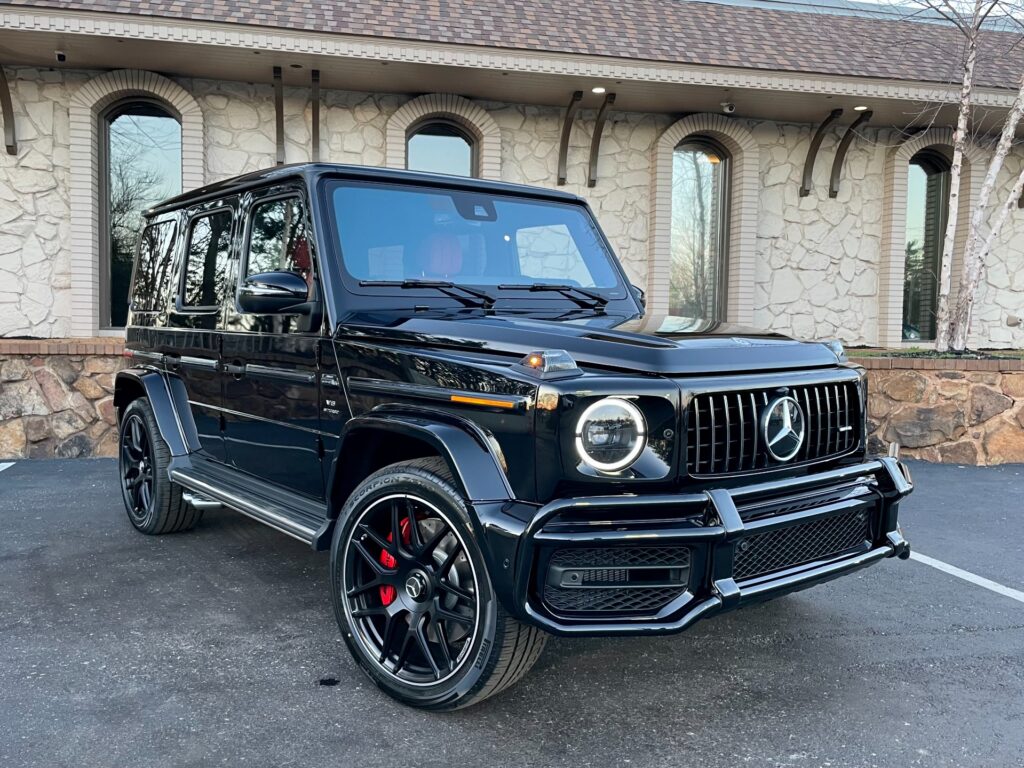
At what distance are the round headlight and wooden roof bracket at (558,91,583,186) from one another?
26.6 feet

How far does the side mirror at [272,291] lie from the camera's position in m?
3.32

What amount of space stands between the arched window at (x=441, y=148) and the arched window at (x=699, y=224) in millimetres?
2748

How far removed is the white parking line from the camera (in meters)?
4.28

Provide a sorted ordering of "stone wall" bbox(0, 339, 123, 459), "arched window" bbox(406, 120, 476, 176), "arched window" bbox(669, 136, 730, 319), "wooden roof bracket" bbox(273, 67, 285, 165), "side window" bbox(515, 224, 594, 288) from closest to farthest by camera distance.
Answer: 1. "side window" bbox(515, 224, 594, 288)
2. "stone wall" bbox(0, 339, 123, 459)
3. "wooden roof bracket" bbox(273, 67, 285, 165)
4. "arched window" bbox(406, 120, 476, 176)
5. "arched window" bbox(669, 136, 730, 319)

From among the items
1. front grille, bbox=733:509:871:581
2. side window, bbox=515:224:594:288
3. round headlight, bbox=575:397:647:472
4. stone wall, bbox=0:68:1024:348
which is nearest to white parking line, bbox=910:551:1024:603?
front grille, bbox=733:509:871:581

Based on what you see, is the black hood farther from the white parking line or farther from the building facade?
the building facade

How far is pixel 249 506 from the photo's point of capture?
12.2 ft

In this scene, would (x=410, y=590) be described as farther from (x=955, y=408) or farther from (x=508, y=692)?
(x=955, y=408)

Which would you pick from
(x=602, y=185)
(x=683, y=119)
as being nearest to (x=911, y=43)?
(x=683, y=119)

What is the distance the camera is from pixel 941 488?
6957 millimetres

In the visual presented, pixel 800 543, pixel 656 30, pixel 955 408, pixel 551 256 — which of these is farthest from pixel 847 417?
pixel 656 30

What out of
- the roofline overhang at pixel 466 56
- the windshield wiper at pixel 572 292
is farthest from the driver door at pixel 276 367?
the roofline overhang at pixel 466 56

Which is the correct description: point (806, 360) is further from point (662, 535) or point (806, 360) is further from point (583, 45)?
point (583, 45)

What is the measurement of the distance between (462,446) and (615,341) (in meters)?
0.63
